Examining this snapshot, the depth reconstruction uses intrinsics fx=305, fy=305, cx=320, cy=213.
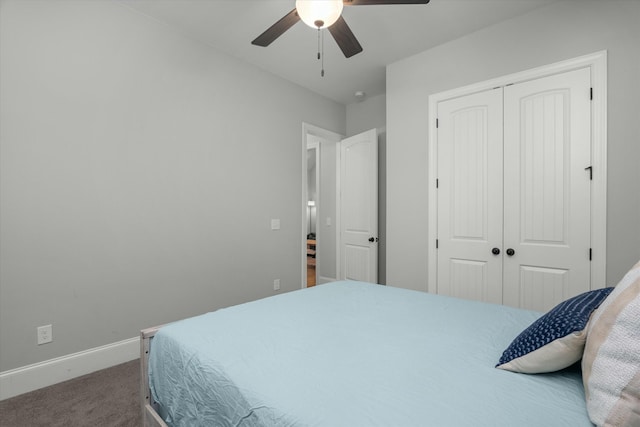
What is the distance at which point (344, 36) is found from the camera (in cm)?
198

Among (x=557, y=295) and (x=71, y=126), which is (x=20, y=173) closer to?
(x=71, y=126)

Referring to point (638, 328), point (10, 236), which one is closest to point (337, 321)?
point (638, 328)

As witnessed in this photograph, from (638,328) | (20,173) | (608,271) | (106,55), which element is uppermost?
(106,55)

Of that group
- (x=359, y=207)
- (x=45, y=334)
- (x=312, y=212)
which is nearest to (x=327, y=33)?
(x=359, y=207)

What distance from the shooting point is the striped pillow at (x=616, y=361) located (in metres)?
0.65

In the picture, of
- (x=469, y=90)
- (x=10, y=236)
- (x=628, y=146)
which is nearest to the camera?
(x=10, y=236)

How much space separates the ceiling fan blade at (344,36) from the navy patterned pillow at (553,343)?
5.94ft

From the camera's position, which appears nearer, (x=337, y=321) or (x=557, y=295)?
(x=337, y=321)

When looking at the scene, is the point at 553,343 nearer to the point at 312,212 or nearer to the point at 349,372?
the point at 349,372

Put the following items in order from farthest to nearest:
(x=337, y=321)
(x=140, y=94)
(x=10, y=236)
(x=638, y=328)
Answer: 1. (x=140, y=94)
2. (x=10, y=236)
3. (x=337, y=321)
4. (x=638, y=328)

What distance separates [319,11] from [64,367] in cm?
284

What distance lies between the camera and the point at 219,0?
7.70 ft

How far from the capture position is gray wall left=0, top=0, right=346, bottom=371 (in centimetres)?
198

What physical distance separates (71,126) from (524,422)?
290 cm
